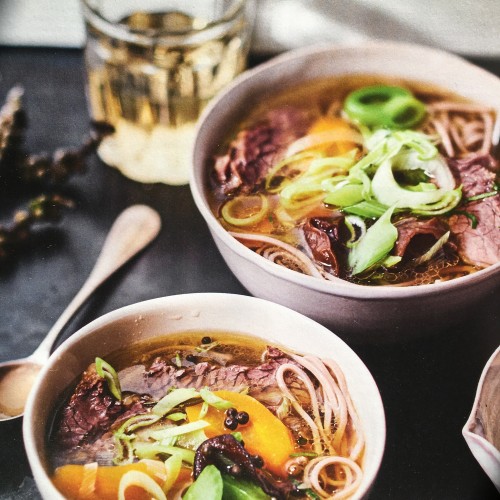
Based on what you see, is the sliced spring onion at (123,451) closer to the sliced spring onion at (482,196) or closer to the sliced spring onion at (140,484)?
the sliced spring onion at (140,484)

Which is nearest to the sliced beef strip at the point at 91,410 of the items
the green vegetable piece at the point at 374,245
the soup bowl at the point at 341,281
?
the soup bowl at the point at 341,281

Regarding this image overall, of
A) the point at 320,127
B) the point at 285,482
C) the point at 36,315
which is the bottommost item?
the point at 36,315

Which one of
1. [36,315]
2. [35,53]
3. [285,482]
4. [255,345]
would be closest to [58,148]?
[35,53]

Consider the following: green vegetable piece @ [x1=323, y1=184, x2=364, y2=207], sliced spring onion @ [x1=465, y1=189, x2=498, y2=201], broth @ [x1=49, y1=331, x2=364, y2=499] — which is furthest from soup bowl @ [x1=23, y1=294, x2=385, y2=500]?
sliced spring onion @ [x1=465, y1=189, x2=498, y2=201]

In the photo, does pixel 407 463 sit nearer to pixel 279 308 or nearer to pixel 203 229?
pixel 279 308

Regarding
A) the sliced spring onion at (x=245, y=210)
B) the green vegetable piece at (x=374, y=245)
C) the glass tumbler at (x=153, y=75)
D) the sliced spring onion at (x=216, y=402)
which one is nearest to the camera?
the sliced spring onion at (x=216, y=402)

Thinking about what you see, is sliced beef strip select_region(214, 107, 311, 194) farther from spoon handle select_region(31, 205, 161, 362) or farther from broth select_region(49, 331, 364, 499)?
broth select_region(49, 331, 364, 499)

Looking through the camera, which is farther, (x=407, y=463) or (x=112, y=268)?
(x=112, y=268)

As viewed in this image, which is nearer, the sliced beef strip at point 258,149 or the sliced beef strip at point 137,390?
the sliced beef strip at point 137,390
